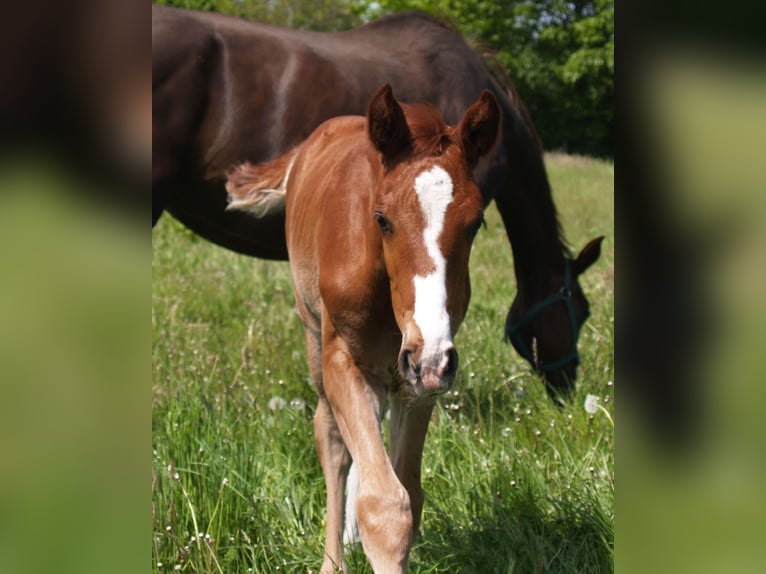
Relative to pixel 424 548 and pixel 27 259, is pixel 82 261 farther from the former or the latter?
pixel 424 548

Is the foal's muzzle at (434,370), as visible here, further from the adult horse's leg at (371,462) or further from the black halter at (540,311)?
the black halter at (540,311)

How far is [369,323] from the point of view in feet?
8.91

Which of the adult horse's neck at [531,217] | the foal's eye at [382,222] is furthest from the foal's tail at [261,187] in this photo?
the adult horse's neck at [531,217]

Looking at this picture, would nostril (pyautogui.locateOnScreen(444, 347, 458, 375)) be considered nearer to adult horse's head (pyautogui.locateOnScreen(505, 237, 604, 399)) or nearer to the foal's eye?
the foal's eye

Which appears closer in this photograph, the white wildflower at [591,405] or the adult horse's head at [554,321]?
the white wildflower at [591,405]

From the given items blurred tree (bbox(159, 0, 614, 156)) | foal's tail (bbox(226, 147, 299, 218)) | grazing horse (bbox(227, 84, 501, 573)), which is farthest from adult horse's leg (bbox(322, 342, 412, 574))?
blurred tree (bbox(159, 0, 614, 156))

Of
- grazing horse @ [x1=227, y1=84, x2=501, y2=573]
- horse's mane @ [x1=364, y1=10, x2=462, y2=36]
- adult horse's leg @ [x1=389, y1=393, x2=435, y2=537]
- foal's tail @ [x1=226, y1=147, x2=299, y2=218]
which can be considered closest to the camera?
grazing horse @ [x1=227, y1=84, x2=501, y2=573]

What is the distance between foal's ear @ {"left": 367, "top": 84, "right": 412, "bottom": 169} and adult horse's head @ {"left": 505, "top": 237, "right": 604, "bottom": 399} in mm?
2638

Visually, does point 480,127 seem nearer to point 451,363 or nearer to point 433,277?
point 433,277

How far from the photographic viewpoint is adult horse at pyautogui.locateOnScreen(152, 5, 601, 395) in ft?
15.4

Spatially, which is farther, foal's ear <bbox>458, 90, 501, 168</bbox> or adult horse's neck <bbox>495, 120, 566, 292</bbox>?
adult horse's neck <bbox>495, 120, 566, 292</bbox>

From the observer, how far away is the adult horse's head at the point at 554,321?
16.5 ft

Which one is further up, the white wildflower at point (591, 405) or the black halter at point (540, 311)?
the white wildflower at point (591, 405)

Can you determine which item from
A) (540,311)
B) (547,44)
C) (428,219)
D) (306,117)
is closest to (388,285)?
(428,219)
